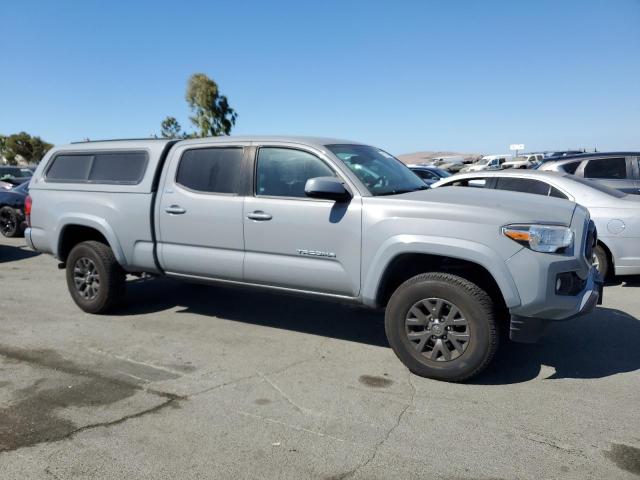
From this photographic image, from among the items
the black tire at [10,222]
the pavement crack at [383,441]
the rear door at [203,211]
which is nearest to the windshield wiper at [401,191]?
the rear door at [203,211]

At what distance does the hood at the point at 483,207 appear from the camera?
3.88m

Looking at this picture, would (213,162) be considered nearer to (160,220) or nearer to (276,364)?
(160,220)

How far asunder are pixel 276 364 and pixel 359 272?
1.07 meters

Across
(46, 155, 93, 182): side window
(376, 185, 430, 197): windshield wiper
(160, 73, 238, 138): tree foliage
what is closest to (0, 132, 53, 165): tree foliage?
(160, 73, 238, 138): tree foliage

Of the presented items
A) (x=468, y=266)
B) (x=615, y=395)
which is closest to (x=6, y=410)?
(x=468, y=266)

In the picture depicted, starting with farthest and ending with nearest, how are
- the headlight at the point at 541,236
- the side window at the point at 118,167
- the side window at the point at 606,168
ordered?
the side window at the point at 606,168 → the side window at the point at 118,167 → the headlight at the point at 541,236

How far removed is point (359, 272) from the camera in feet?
14.3

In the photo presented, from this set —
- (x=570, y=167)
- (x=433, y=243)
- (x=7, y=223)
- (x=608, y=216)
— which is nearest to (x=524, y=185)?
(x=608, y=216)

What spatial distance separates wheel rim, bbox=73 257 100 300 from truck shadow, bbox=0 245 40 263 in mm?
4716

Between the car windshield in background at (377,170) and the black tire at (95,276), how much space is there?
9.31 feet

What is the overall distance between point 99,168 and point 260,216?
7.75 feet

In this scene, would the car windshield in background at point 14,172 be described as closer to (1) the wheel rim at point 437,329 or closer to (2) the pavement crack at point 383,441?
(1) the wheel rim at point 437,329

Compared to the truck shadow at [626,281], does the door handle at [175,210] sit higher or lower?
higher

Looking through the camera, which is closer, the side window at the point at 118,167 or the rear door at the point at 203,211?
the rear door at the point at 203,211
